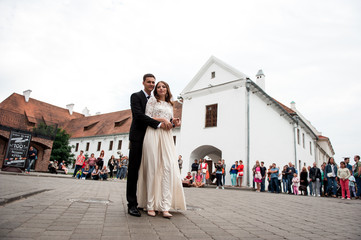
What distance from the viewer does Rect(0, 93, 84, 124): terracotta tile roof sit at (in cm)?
4112

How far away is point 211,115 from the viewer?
21.0 metres

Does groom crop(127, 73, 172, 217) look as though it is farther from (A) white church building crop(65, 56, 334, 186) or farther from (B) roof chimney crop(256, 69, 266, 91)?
(B) roof chimney crop(256, 69, 266, 91)

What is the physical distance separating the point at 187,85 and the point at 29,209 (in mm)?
20806

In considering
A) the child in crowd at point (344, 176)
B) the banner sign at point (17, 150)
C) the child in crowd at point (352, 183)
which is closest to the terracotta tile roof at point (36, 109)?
the banner sign at point (17, 150)

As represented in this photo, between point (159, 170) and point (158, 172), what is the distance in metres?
0.03

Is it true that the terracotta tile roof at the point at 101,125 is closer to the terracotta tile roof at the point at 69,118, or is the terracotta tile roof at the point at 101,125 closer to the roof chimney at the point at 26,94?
the terracotta tile roof at the point at 69,118

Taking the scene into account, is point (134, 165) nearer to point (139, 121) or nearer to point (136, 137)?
point (136, 137)

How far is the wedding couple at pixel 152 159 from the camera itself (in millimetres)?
3875

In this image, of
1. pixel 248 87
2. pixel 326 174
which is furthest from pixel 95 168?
pixel 326 174

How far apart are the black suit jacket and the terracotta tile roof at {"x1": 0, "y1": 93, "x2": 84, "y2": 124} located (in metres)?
38.6

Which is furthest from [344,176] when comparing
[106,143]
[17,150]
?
[106,143]

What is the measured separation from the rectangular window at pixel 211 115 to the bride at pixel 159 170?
16.6m

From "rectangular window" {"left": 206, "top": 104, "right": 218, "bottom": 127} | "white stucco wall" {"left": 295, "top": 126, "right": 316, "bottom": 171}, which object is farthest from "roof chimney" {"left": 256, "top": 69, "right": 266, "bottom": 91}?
"rectangular window" {"left": 206, "top": 104, "right": 218, "bottom": 127}

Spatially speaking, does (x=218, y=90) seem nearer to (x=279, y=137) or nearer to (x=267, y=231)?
(x=279, y=137)
